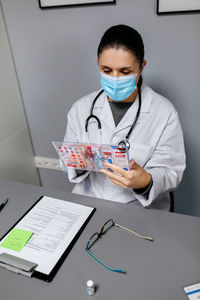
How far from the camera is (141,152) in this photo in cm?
121

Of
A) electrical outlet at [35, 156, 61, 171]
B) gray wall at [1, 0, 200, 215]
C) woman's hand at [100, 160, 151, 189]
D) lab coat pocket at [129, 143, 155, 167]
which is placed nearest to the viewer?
woman's hand at [100, 160, 151, 189]

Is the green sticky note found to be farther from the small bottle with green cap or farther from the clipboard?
the small bottle with green cap

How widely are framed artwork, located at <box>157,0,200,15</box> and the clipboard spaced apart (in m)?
1.02

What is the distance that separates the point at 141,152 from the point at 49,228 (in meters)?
0.54

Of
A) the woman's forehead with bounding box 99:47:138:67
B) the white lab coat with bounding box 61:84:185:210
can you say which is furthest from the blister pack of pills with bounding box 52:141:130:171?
the woman's forehead with bounding box 99:47:138:67

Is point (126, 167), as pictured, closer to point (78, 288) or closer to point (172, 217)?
point (172, 217)

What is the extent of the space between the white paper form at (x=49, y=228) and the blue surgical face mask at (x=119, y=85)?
1.64ft

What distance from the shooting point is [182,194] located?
172cm

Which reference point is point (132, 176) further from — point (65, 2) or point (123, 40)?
point (65, 2)

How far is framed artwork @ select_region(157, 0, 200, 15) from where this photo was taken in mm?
1213

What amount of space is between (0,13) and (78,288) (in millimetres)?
A: 1605

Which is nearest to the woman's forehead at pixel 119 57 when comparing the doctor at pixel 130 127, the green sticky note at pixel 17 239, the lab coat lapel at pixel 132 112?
the doctor at pixel 130 127

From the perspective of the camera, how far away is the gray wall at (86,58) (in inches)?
52.6

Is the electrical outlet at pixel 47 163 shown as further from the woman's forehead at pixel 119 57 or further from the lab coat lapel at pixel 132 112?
the woman's forehead at pixel 119 57
